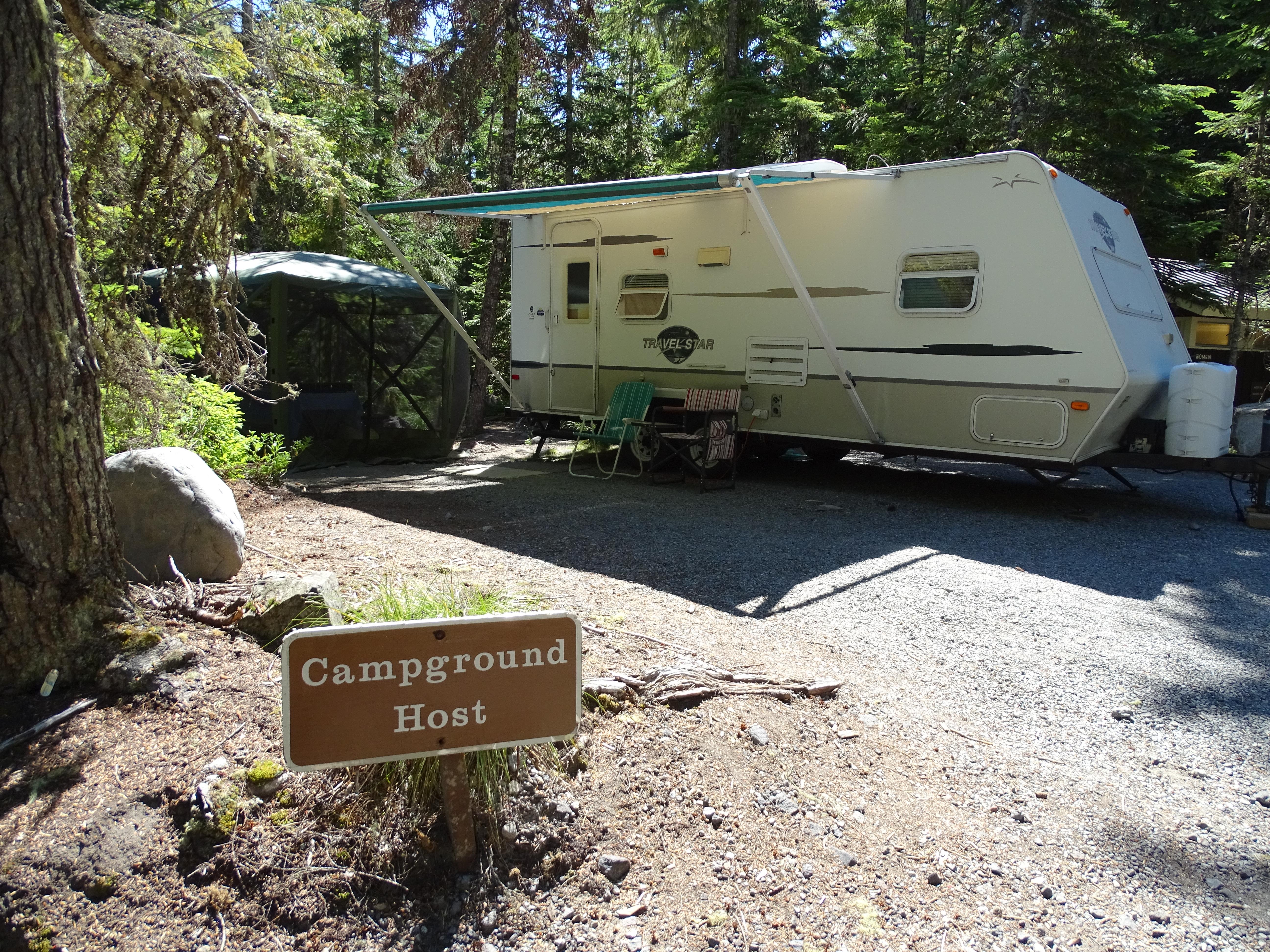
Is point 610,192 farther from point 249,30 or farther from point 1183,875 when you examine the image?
point 249,30

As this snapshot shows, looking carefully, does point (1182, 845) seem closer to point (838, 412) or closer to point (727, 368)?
point (838, 412)

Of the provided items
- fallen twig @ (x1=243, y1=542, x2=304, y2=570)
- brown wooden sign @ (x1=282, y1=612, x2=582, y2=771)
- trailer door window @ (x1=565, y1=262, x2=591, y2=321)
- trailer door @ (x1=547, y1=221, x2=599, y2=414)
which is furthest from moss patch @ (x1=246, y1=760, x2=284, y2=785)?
trailer door window @ (x1=565, y1=262, x2=591, y2=321)

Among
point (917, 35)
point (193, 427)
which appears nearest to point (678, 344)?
point (193, 427)

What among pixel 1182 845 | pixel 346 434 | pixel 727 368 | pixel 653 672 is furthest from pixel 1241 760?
pixel 346 434

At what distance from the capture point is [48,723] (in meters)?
2.85

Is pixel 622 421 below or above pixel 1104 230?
below

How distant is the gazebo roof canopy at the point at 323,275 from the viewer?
952 cm

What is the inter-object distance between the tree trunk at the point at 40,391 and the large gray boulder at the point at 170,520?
0.84 metres

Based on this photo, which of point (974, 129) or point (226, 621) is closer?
point (226, 621)

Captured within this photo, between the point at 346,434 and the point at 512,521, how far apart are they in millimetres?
3979

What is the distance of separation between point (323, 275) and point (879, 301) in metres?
5.66

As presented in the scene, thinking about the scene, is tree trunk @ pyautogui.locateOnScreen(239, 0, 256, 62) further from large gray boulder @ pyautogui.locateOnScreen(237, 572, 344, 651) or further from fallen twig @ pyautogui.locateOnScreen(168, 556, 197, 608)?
large gray boulder @ pyautogui.locateOnScreen(237, 572, 344, 651)

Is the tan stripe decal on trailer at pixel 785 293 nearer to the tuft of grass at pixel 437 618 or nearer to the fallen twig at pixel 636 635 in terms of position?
the fallen twig at pixel 636 635

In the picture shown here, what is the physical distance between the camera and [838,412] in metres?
8.73
